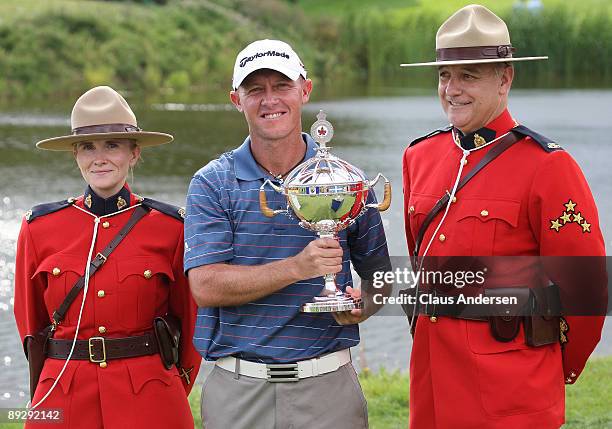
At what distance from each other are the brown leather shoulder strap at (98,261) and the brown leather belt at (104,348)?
103mm

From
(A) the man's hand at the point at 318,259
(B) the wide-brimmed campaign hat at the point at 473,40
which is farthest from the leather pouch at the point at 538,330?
(B) the wide-brimmed campaign hat at the point at 473,40

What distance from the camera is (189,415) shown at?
418 centimetres

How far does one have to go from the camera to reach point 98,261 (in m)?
4.02

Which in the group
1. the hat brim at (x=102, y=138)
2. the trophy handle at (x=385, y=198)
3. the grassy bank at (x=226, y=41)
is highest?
the grassy bank at (x=226, y=41)

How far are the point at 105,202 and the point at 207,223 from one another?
737 mm

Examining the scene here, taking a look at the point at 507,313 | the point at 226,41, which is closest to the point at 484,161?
the point at 507,313

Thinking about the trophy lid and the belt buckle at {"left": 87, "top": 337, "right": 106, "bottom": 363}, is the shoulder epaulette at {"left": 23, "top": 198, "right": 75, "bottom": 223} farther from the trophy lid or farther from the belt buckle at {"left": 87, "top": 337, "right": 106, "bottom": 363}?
the trophy lid

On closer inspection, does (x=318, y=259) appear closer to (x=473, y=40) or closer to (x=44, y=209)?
(x=473, y=40)

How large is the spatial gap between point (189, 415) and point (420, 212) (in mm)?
1234

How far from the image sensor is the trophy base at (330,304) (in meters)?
3.45

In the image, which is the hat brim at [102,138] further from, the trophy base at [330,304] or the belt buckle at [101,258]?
the trophy base at [330,304]

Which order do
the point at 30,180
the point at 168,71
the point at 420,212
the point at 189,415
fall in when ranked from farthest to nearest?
the point at 168,71
the point at 30,180
the point at 189,415
the point at 420,212

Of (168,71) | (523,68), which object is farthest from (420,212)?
(523,68)

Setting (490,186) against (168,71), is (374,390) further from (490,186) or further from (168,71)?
(168,71)
